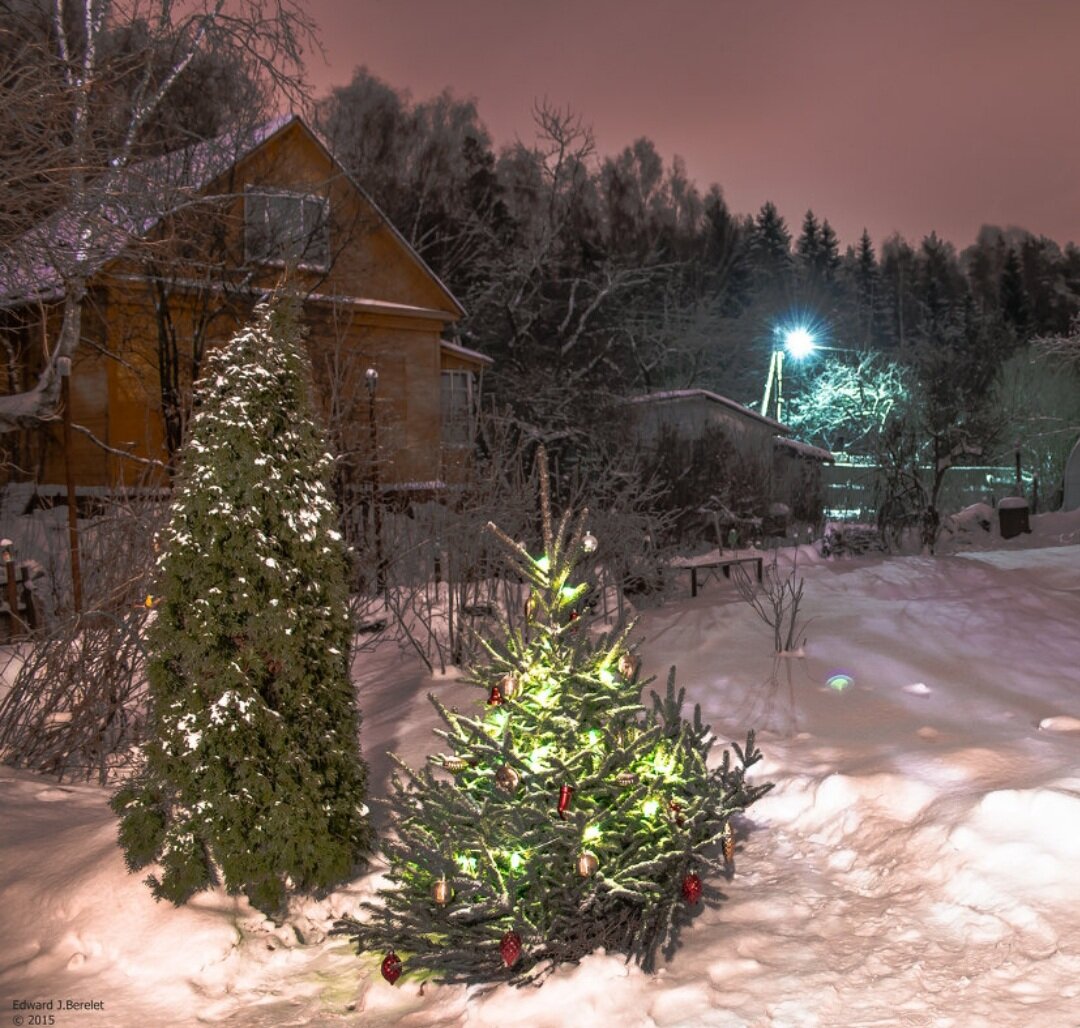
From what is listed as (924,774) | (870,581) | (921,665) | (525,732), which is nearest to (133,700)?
(525,732)

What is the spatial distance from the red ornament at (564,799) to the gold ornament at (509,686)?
1.31ft

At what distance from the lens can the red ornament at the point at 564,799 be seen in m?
3.75

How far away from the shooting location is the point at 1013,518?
2138cm

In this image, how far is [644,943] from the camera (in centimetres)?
390

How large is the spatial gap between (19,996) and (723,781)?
2.94 metres

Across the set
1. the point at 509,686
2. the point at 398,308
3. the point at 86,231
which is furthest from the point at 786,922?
the point at 398,308

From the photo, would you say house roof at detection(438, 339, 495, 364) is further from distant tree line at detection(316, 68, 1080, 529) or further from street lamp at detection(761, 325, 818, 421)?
street lamp at detection(761, 325, 818, 421)

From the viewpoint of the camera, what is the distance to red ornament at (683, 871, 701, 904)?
3990 millimetres

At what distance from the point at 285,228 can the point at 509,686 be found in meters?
16.2

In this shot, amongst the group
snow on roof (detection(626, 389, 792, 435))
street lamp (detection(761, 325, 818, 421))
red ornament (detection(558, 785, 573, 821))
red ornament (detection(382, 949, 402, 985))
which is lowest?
red ornament (detection(382, 949, 402, 985))

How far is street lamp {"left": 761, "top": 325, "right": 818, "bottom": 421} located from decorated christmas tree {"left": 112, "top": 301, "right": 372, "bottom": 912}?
2981 centimetres

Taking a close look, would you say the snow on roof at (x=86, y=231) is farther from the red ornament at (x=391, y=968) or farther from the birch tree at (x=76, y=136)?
the red ornament at (x=391, y=968)

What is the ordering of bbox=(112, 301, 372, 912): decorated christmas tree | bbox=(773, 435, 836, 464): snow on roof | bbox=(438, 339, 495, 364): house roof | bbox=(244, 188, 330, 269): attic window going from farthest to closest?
bbox=(773, 435, 836, 464): snow on roof
bbox=(438, 339, 495, 364): house roof
bbox=(244, 188, 330, 269): attic window
bbox=(112, 301, 372, 912): decorated christmas tree

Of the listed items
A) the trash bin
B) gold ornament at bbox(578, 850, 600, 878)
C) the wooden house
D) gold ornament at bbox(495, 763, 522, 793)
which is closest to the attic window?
the wooden house
